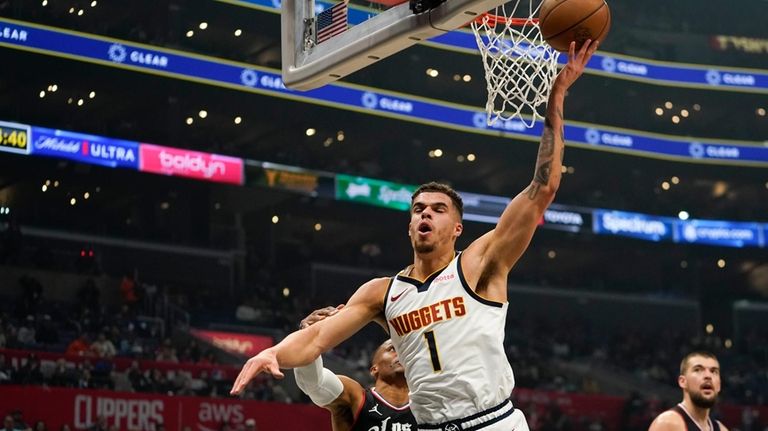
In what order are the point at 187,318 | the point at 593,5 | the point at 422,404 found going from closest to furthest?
the point at 422,404 → the point at 593,5 → the point at 187,318

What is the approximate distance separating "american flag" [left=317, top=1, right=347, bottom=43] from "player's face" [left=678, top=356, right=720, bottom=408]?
10.5 ft

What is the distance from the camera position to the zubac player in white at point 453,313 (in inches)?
194

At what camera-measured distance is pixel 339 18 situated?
24.6 ft

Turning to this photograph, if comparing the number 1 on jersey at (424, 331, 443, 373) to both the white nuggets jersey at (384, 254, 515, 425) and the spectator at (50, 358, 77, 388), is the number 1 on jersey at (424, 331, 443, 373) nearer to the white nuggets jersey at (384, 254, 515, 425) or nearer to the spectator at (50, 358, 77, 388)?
the white nuggets jersey at (384, 254, 515, 425)

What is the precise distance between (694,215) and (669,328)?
422 cm

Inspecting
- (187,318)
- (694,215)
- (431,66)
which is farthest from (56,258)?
(694,215)

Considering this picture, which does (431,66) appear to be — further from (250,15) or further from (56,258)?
(56,258)

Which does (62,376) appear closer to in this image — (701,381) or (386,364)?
(386,364)

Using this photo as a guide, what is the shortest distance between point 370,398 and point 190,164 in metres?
24.9

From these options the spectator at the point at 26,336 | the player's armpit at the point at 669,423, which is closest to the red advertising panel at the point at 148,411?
the spectator at the point at 26,336

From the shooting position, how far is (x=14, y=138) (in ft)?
90.6

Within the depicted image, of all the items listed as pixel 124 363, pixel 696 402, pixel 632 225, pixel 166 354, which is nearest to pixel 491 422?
pixel 696 402

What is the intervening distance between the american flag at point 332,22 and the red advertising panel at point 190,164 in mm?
A: 22713

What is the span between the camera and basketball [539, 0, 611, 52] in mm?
5996
